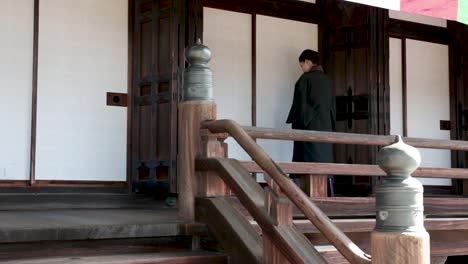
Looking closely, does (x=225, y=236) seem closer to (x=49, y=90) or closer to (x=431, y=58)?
(x=49, y=90)

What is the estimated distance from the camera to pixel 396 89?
8648 mm

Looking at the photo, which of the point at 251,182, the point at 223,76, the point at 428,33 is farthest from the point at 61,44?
the point at 428,33

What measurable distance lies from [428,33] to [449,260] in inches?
144

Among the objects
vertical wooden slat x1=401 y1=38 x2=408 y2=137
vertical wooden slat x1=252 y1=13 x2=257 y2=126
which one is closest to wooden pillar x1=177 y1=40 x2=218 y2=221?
vertical wooden slat x1=252 y1=13 x2=257 y2=126

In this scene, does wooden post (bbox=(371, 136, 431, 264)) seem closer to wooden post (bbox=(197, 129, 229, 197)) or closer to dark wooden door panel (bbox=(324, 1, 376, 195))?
wooden post (bbox=(197, 129, 229, 197))

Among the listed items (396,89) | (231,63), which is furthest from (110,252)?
(396,89)

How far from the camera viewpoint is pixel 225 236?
3.80m

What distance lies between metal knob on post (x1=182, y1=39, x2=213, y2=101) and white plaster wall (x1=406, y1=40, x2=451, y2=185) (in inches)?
198

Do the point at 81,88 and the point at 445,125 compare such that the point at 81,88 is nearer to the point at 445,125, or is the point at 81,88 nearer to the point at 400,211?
the point at 400,211

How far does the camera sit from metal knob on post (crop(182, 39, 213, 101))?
13.8ft

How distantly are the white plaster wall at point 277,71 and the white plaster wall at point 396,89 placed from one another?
→ 1.28 meters

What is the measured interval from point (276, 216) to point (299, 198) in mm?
213

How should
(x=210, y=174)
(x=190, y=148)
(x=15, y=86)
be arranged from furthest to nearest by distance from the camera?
(x=15, y=86)
(x=190, y=148)
(x=210, y=174)

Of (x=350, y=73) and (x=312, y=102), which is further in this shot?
(x=350, y=73)
